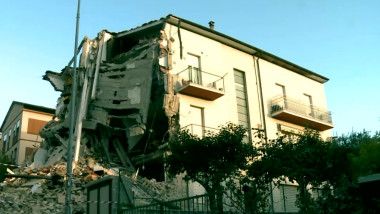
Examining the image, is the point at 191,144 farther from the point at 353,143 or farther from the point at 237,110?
the point at 237,110

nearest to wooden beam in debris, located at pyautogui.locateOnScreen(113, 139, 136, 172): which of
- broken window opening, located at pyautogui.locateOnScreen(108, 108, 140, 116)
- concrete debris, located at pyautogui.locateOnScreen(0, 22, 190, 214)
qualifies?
concrete debris, located at pyautogui.locateOnScreen(0, 22, 190, 214)

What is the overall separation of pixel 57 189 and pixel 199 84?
8.71m

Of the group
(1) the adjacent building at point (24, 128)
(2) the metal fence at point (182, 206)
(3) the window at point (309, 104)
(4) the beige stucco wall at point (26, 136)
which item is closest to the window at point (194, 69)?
(3) the window at point (309, 104)

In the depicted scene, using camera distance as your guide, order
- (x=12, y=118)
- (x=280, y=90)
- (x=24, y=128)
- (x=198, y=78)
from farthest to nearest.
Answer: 1. (x=12, y=118)
2. (x=24, y=128)
3. (x=280, y=90)
4. (x=198, y=78)

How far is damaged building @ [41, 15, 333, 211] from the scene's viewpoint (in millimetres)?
22234

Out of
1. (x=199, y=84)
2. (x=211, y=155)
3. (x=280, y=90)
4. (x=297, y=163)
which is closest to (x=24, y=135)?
(x=199, y=84)

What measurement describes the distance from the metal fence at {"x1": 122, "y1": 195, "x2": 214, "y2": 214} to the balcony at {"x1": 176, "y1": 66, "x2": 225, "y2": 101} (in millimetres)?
12326

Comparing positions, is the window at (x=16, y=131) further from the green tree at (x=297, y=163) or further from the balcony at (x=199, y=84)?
the green tree at (x=297, y=163)

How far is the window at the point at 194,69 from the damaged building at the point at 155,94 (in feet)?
0.18

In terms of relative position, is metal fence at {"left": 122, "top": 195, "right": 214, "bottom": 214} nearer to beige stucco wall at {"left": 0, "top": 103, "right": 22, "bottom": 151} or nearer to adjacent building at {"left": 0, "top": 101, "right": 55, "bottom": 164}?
adjacent building at {"left": 0, "top": 101, "right": 55, "bottom": 164}

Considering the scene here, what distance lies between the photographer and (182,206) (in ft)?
31.7

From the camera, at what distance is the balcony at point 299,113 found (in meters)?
26.2

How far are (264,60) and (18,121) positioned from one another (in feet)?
82.5

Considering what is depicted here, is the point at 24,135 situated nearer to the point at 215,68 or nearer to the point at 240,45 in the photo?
the point at 215,68
